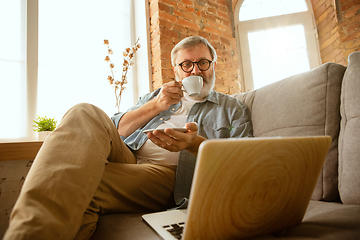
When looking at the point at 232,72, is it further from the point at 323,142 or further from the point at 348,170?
the point at 323,142

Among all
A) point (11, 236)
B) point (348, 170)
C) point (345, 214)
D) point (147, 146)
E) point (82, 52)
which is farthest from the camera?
point (82, 52)

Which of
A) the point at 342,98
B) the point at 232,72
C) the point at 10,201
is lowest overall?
the point at 10,201

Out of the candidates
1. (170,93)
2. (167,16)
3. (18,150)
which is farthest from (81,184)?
(167,16)

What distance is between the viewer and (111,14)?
2350mm

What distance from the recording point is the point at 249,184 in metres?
0.43

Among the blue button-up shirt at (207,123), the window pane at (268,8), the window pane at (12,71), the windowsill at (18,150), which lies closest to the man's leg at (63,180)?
the blue button-up shirt at (207,123)

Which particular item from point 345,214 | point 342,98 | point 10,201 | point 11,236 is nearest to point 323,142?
point 345,214

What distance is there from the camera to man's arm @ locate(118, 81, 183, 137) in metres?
1.13

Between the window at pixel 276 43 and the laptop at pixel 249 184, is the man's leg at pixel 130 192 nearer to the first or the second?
the laptop at pixel 249 184

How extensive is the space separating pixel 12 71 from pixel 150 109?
1.29 m

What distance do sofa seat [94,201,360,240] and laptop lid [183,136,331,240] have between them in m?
0.06

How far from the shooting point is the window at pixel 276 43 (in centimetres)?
295

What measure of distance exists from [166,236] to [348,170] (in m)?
0.54

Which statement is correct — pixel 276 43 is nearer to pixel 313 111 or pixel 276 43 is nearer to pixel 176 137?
pixel 313 111
